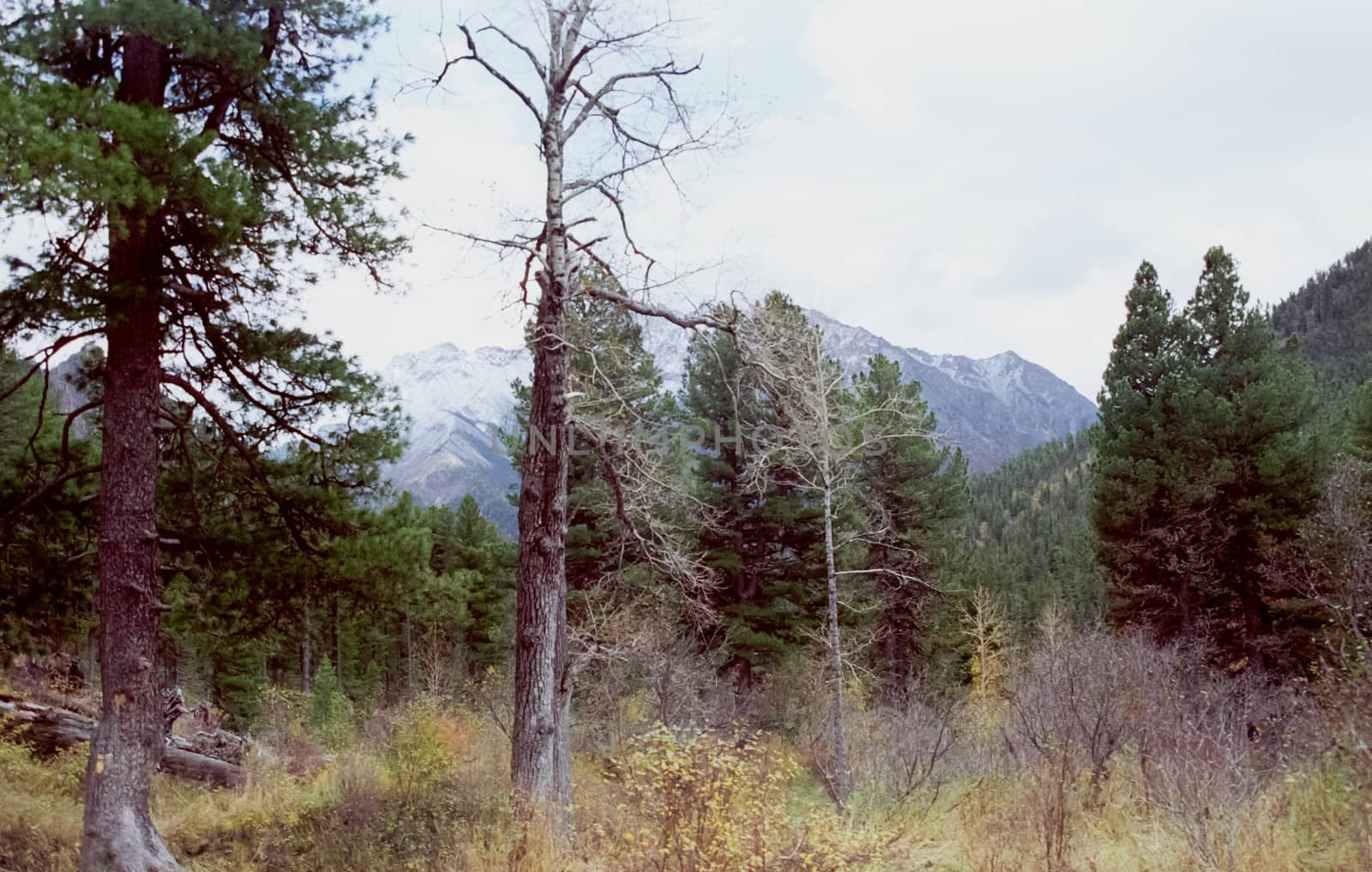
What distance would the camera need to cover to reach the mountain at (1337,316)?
126 metres

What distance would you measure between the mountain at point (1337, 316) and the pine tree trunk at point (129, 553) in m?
139

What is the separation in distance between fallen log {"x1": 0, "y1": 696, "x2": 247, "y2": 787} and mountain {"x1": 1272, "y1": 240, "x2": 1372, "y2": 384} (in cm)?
13792

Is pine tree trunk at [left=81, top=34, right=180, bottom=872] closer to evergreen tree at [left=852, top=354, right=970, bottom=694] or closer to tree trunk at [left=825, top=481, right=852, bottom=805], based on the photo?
tree trunk at [left=825, top=481, right=852, bottom=805]

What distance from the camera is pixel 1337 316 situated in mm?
144625

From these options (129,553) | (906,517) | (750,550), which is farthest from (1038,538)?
(129,553)

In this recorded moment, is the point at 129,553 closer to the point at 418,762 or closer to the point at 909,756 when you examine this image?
the point at 418,762

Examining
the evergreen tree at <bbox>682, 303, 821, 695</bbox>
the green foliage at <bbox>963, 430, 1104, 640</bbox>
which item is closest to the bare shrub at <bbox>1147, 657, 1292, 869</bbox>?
the green foliage at <bbox>963, 430, 1104, 640</bbox>

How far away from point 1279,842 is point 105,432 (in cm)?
916

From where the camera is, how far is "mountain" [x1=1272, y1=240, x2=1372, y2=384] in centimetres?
12556

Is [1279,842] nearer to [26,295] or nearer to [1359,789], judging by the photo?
[1359,789]

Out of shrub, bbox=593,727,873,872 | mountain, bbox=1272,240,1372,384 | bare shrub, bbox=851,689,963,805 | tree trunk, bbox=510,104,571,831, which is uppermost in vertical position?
mountain, bbox=1272,240,1372,384

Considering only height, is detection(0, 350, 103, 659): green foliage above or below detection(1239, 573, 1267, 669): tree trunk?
above

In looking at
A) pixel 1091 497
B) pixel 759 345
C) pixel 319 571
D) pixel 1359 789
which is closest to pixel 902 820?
pixel 1359 789

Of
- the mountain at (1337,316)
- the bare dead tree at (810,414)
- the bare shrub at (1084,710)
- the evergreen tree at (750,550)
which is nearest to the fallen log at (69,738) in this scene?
the bare dead tree at (810,414)
